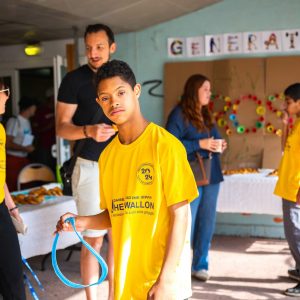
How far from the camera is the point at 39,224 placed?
453cm

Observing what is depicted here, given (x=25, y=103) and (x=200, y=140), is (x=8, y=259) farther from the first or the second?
(x=25, y=103)

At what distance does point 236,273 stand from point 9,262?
8.58ft

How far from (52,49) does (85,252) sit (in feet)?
16.4

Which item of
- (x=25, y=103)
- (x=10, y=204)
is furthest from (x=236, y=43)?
(x=10, y=204)

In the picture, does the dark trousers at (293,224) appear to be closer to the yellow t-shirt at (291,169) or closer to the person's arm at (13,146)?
the yellow t-shirt at (291,169)

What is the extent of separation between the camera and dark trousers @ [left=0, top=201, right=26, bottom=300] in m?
2.94

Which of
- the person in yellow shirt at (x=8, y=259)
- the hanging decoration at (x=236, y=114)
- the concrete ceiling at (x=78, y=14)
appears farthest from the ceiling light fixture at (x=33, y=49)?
the person in yellow shirt at (x=8, y=259)

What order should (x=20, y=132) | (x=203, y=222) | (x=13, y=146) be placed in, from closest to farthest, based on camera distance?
(x=203, y=222) < (x=13, y=146) < (x=20, y=132)

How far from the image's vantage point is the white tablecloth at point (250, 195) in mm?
5637

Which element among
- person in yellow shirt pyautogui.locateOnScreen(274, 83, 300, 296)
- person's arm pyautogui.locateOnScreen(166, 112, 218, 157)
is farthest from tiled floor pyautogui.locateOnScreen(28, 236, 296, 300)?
person's arm pyautogui.locateOnScreen(166, 112, 218, 157)

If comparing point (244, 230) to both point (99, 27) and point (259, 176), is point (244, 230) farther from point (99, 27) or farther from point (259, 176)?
point (99, 27)

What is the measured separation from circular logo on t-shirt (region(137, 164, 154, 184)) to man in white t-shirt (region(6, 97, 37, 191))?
5817 millimetres

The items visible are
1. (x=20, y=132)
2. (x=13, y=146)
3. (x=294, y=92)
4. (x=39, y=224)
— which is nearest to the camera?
(x=294, y=92)

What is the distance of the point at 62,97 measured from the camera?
3275 millimetres
